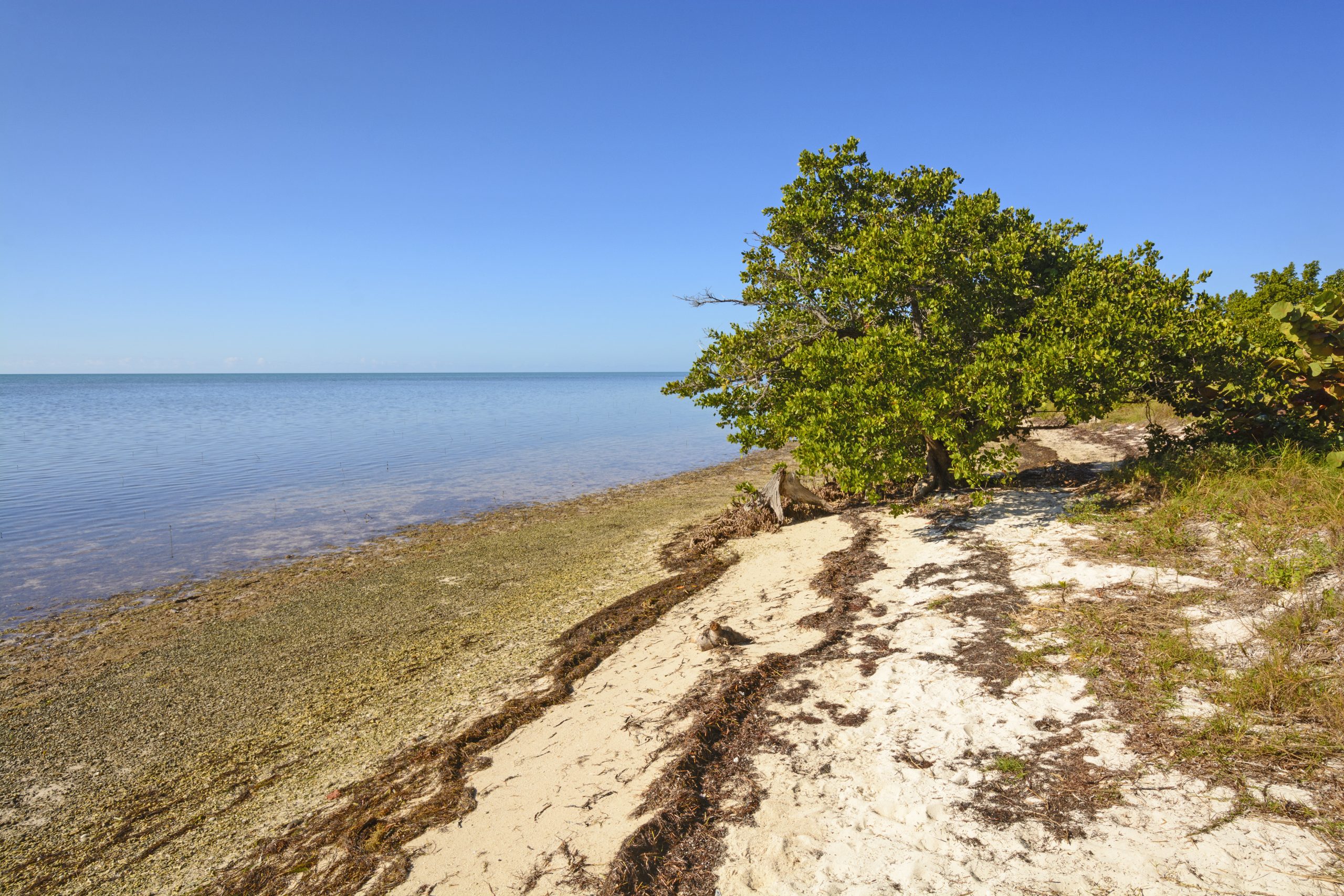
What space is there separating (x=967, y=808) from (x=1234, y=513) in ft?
22.7

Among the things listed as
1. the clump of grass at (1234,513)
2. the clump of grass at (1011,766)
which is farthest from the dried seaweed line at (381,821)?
the clump of grass at (1234,513)

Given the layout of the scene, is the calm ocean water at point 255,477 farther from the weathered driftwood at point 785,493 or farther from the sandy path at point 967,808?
the sandy path at point 967,808

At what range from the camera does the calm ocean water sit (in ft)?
52.3

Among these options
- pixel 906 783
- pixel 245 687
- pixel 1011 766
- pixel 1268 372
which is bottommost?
pixel 245 687

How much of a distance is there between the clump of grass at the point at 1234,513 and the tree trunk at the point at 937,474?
3350 mm

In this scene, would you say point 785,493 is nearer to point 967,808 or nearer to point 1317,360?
point 1317,360

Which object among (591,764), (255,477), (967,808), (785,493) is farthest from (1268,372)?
(255,477)

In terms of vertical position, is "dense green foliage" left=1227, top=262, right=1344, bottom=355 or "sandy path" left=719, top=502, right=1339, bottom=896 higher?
"dense green foliage" left=1227, top=262, right=1344, bottom=355

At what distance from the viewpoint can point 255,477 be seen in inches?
1022

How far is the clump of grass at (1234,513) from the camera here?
729cm

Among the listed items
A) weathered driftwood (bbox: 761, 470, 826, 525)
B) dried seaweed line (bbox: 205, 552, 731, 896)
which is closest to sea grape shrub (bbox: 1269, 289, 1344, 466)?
weathered driftwood (bbox: 761, 470, 826, 525)

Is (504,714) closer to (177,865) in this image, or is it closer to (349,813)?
(349,813)

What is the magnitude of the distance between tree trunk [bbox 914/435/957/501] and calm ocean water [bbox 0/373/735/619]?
13222 mm

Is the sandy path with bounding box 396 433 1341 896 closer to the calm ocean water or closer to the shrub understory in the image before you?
the shrub understory
